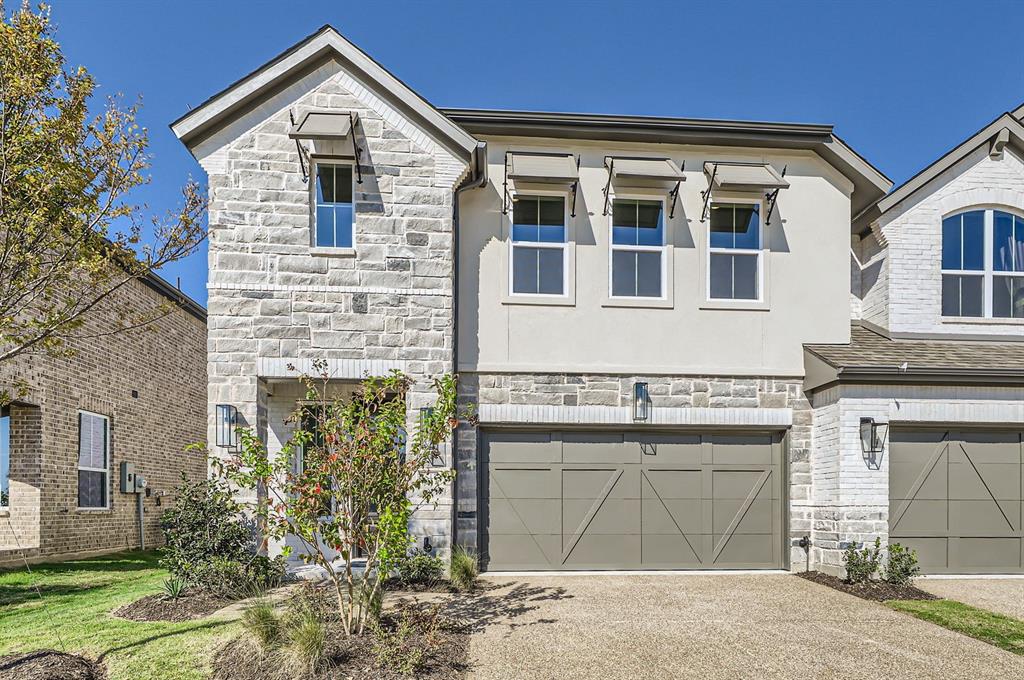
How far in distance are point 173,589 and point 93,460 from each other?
7382mm

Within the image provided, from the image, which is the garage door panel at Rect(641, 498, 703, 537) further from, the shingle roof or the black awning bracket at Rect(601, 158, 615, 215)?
the black awning bracket at Rect(601, 158, 615, 215)

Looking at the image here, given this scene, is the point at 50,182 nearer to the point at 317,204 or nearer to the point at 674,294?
the point at 317,204

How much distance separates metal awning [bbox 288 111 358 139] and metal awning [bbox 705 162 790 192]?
569cm

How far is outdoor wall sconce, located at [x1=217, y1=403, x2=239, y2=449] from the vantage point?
948 cm

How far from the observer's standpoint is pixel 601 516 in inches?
426

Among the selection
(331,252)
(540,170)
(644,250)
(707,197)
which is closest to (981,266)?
(707,197)

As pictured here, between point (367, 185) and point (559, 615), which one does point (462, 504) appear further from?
point (367, 185)

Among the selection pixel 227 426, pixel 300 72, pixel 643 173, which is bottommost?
pixel 227 426

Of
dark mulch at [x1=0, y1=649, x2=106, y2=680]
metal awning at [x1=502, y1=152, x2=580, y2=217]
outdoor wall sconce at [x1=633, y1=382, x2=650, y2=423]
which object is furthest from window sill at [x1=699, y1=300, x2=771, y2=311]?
dark mulch at [x1=0, y1=649, x2=106, y2=680]

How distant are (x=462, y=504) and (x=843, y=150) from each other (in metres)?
8.34

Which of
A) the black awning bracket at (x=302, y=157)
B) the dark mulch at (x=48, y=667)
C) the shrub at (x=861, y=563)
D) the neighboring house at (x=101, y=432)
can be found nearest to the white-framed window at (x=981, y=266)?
the shrub at (x=861, y=563)

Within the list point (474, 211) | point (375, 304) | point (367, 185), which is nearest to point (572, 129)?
point (474, 211)

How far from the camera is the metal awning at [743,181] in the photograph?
35.6ft

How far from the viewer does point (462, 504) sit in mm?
10422
